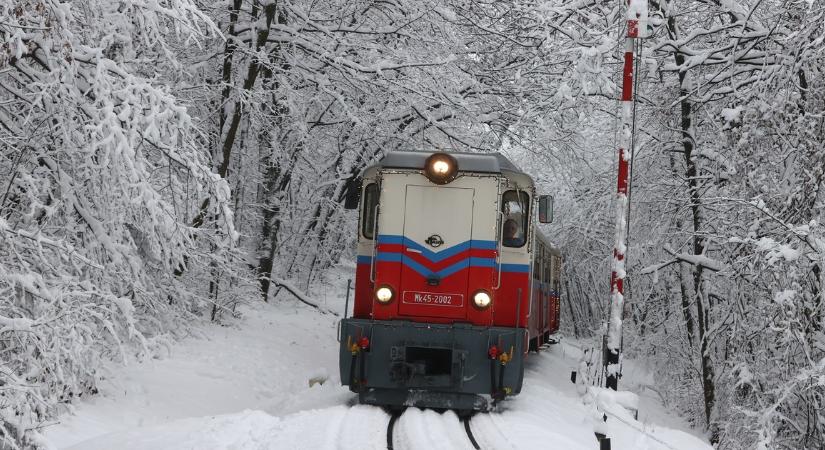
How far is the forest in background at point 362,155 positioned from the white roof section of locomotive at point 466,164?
127cm

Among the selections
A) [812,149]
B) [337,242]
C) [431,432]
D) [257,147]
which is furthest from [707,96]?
[337,242]

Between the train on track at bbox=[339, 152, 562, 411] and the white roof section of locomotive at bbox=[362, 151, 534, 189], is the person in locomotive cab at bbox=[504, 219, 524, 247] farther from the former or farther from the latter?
the white roof section of locomotive at bbox=[362, 151, 534, 189]

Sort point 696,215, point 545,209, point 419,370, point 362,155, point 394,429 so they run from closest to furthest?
1. point 394,429
2. point 419,370
3. point 545,209
4. point 696,215
5. point 362,155

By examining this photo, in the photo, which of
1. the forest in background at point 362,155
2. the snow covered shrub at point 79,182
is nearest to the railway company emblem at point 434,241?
the forest in background at point 362,155

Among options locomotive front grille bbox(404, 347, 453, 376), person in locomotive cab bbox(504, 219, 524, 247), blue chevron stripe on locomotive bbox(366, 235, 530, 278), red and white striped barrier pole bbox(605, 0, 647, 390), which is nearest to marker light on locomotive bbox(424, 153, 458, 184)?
blue chevron stripe on locomotive bbox(366, 235, 530, 278)

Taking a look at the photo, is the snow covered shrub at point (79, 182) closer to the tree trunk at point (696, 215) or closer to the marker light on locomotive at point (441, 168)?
the marker light on locomotive at point (441, 168)

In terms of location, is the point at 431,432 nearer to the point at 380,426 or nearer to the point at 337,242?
the point at 380,426

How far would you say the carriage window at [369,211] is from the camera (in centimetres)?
1060

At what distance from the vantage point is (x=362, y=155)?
59.7 feet

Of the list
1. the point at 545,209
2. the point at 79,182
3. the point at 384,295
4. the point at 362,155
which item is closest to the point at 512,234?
the point at 545,209

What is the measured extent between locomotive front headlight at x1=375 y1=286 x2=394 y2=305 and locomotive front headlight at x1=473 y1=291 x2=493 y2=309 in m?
0.97

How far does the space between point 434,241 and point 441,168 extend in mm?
856

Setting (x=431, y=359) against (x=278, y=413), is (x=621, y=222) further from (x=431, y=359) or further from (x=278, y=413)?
(x=278, y=413)

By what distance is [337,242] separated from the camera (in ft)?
79.6
